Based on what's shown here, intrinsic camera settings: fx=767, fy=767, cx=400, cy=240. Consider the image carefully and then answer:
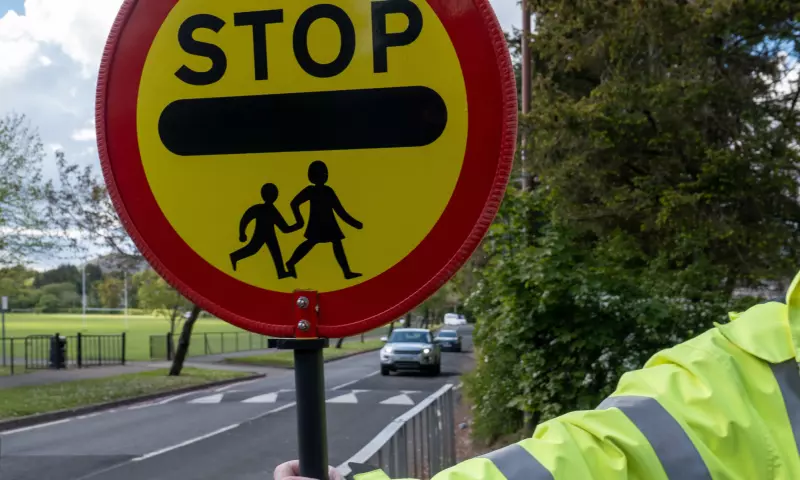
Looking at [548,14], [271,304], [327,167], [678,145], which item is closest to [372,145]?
[327,167]

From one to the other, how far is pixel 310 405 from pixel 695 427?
0.60 m

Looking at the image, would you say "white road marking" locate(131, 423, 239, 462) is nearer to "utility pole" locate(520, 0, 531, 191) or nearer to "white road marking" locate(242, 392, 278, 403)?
"white road marking" locate(242, 392, 278, 403)

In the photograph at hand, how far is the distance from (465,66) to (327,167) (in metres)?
0.29

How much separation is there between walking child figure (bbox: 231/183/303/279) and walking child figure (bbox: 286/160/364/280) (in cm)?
2

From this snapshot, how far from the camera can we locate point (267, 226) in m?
1.31

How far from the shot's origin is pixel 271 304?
1312 millimetres

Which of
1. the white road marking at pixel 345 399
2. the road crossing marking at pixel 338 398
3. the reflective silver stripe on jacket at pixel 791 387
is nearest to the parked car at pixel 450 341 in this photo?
the road crossing marking at pixel 338 398

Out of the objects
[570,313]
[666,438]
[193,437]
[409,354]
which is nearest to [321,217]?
[666,438]

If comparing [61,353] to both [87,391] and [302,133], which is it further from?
[302,133]

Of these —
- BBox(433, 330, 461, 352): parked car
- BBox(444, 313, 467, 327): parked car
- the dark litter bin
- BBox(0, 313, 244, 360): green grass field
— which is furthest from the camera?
BBox(444, 313, 467, 327): parked car

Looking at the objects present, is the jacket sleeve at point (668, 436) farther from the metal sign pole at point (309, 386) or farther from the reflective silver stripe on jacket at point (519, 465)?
the metal sign pole at point (309, 386)

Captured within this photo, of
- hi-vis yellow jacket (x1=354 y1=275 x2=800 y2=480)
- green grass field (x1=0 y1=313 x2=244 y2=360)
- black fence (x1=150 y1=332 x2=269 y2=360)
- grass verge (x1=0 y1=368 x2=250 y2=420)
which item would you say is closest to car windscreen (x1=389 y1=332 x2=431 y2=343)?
grass verge (x1=0 y1=368 x2=250 y2=420)

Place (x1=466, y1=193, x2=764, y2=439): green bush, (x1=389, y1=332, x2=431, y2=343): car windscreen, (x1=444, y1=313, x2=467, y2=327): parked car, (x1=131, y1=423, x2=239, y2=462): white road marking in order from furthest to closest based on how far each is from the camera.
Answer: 1. (x1=444, y1=313, x2=467, y2=327): parked car
2. (x1=389, y1=332, x2=431, y2=343): car windscreen
3. (x1=131, y1=423, x2=239, y2=462): white road marking
4. (x1=466, y1=193, x2=764, y2=439): green bush

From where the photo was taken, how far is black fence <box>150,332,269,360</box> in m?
33.4
